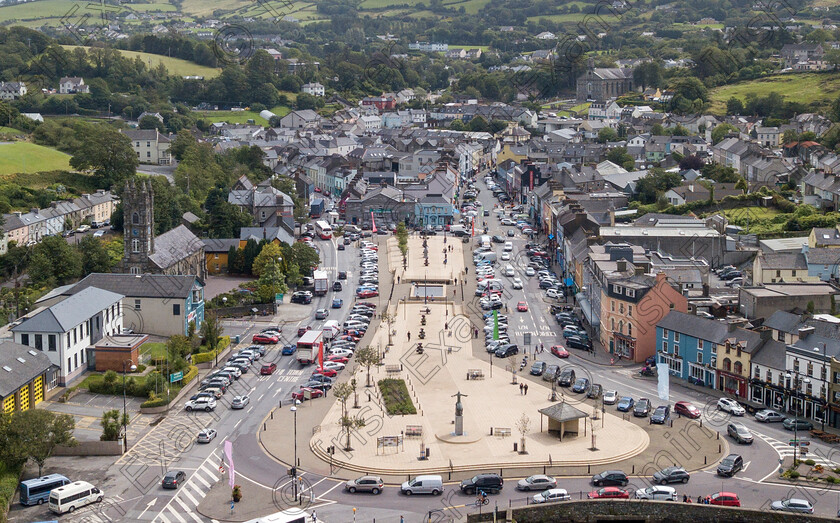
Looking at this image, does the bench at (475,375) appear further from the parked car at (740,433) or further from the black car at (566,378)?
the parked car at (740,433)

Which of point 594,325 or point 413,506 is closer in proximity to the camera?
point 413,506

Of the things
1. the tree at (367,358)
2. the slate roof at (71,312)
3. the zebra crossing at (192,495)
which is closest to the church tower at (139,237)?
the slate roof at (71,312)

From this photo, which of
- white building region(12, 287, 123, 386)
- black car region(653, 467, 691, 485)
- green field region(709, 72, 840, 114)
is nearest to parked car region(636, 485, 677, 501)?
black car region(653, 467, 691, 485)

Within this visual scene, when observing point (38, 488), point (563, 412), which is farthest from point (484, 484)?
point (38, 488)

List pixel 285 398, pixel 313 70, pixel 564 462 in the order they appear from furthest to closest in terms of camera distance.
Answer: pixel 313 70 < pixel 285 398 < pixel 564 462

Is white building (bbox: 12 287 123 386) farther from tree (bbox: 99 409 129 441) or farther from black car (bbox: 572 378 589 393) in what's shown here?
black car (bbox: 572 378 589 393)

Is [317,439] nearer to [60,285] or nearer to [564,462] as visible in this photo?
[564,462]

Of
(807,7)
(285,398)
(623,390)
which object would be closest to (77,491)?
(285,398)
